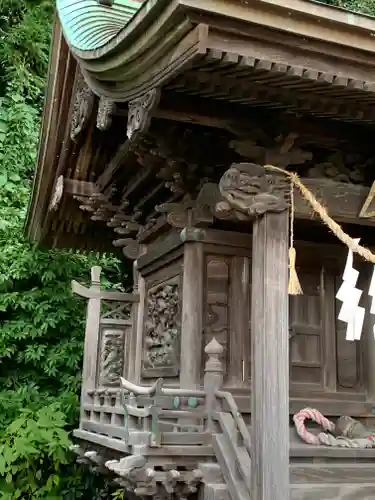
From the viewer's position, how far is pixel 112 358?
7312 millimetres

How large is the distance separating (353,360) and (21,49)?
10.2 metres

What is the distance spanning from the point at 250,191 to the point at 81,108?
2.44m

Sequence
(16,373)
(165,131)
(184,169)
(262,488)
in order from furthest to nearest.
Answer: (16,373) → (184,169) → (165,131) → (262,488)

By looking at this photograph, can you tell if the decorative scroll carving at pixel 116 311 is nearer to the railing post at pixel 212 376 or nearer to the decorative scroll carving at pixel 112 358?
the decorative scroll carving at pixel 112 358

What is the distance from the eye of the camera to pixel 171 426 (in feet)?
16.2

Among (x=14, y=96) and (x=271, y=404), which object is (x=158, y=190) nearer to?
(x=271, y=404)

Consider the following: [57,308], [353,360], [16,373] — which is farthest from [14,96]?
[353,360]

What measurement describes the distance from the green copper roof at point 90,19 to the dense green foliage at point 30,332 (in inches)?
97.2

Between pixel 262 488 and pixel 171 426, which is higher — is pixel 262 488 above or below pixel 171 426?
below

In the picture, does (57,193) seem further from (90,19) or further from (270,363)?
(270,363)

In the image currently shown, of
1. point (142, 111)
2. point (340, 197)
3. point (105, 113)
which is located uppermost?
point (105, 113)

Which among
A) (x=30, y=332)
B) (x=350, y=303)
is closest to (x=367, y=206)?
(x=350, y=303)

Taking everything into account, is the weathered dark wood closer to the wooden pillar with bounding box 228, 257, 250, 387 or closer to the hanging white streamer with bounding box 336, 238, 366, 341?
the wooden pillar with bounding box 228, 257, 250, 387

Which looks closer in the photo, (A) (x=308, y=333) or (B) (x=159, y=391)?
(B) (x=159, y=391)
